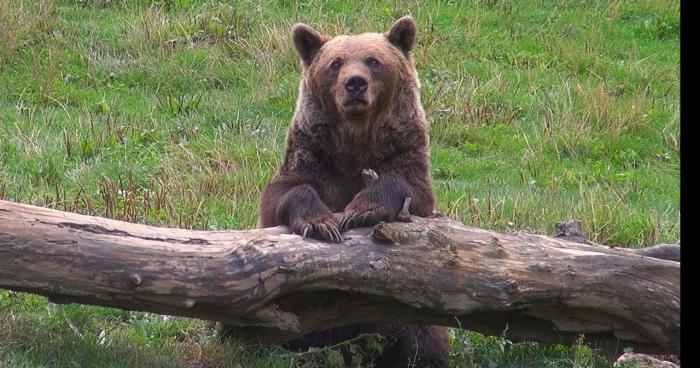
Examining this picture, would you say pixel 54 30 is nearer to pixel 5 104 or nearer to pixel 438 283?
pixel 5 104

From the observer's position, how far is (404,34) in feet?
22.7

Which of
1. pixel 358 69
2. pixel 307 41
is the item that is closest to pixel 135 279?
pixel 358 69

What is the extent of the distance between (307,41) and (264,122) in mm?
3821

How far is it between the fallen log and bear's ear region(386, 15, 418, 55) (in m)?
1.56

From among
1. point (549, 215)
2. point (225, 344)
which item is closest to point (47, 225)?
point (225, 344)

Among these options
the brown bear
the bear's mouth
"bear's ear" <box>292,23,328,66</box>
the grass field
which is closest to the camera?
the brown bear

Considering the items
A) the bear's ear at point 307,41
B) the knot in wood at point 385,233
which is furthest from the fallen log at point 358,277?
the bear's ear at point 307,41

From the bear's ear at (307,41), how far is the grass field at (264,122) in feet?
5.86

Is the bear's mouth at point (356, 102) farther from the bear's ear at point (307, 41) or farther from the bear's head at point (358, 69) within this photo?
the bear's ear at point (307, 41)

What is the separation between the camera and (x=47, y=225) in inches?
208

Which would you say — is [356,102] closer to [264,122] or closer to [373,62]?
[373,62]

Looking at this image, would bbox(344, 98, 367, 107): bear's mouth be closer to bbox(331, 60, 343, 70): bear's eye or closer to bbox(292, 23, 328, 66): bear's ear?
bbox(331, 60, 343, 70): bear's eye

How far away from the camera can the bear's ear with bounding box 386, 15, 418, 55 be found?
270 inches

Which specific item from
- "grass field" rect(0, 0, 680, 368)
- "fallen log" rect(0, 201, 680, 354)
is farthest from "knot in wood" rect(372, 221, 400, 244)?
"grass field" rect(0, 0, 680, 368)
